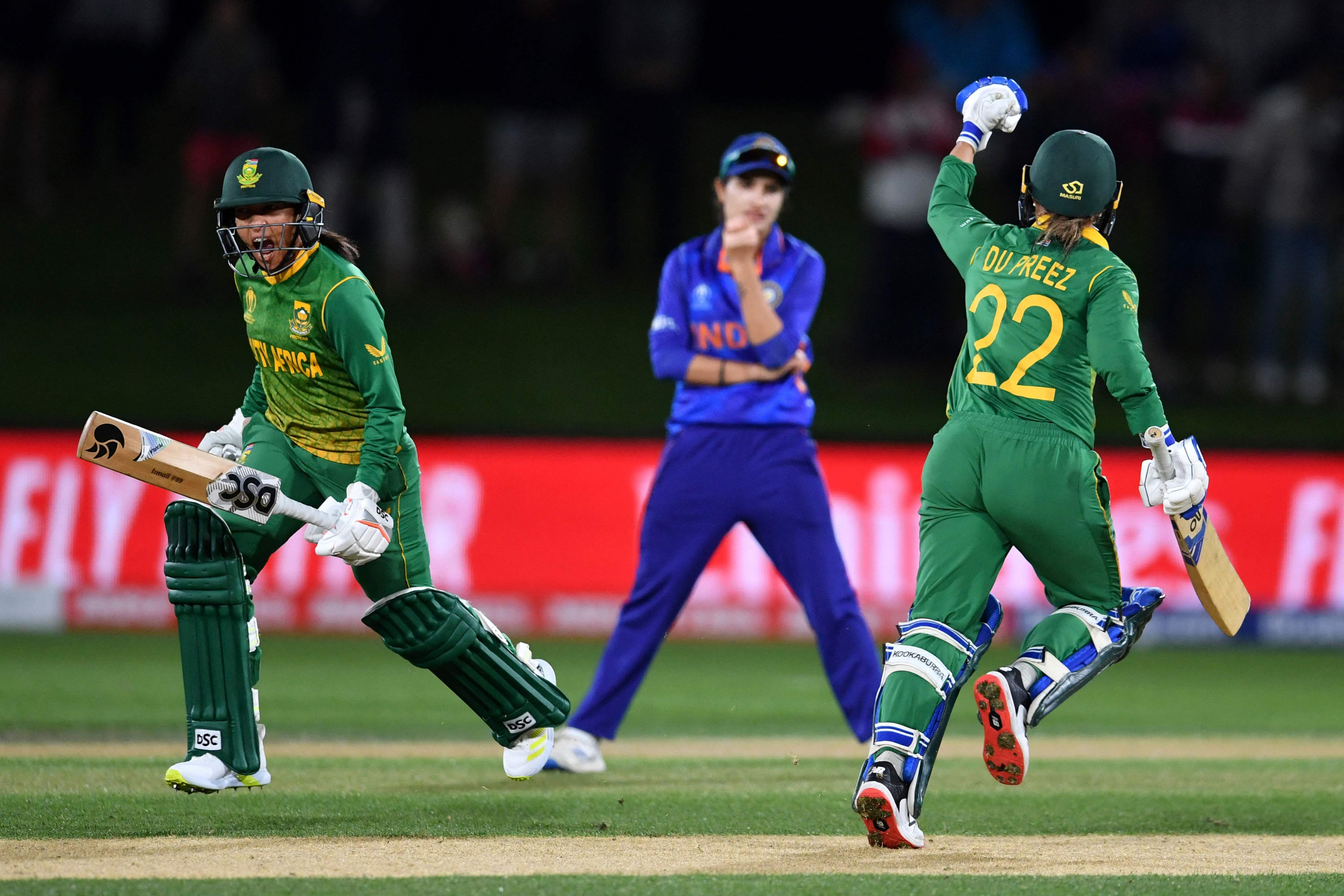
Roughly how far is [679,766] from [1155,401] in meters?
2.80

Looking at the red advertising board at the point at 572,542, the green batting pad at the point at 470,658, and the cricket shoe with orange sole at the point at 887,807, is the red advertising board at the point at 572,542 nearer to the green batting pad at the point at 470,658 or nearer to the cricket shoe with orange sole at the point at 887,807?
the green batting pad at the point at 470,658

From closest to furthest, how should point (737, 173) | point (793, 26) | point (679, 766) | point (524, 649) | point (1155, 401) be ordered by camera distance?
point (1155, 401) < point (524, 649) < point (737, 173) < point (679, 766) < point (793, 26)

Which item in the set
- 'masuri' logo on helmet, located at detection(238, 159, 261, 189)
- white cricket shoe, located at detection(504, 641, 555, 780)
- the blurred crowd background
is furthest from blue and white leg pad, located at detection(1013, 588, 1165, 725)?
the blurred crowd background

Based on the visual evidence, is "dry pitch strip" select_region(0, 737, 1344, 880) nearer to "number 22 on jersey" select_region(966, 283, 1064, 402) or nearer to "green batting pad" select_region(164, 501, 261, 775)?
"green batting pad" select_region(164, 501, 261, 775)

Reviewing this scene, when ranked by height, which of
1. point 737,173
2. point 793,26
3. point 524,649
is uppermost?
point 793,26

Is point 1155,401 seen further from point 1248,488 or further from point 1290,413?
point 1290,413

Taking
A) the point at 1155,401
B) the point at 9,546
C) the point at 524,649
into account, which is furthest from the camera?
the point at 9,546

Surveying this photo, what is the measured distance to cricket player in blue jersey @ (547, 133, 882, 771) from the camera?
639 cm

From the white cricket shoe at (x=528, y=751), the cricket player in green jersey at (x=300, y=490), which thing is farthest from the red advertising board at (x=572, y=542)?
the cricket player in green jersey at (x=300, y=490)

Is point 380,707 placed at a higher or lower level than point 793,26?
lower

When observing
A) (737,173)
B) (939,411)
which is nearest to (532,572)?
(939,411)

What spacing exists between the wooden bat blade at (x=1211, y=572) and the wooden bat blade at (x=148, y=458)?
2791 millimetres

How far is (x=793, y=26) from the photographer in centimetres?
1972

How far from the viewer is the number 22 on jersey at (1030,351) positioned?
16.5ft
